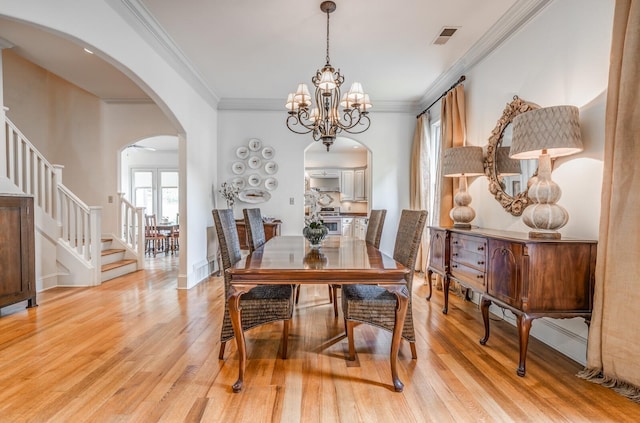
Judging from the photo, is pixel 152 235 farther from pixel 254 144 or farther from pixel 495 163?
pixel 495 163

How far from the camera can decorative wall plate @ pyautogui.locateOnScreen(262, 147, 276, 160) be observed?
5.37 m

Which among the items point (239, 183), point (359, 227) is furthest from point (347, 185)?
point (239, 183)

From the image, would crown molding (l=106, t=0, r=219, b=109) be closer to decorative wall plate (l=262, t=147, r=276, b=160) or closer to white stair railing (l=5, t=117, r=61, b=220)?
decorative wall plate (l=262, t=147, r=276, b=160)

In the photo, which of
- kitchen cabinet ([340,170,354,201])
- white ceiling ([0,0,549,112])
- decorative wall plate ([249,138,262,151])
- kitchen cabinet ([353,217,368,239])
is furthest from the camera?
kitchen cabinet ([340,170,354,201])

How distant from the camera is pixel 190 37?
3.34 meters

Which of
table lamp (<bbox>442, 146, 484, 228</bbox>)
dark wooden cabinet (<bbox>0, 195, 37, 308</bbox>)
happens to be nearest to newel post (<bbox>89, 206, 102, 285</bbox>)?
dark wooden cabinet (<bbox>0, 195, 37, 308</bbox>)

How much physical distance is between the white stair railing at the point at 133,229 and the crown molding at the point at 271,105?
2.26 m

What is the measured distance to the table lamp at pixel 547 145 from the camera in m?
2.08

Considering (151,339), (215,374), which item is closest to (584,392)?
(215,374)

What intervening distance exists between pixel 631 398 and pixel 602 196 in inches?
43.1

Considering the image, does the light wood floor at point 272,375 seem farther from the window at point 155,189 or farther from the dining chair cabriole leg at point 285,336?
the window at point 155,189

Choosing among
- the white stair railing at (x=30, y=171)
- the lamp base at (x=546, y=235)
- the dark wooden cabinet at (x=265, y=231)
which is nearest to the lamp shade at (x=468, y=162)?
the lamp base at (x=546, y=235)

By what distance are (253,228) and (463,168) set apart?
2.10m

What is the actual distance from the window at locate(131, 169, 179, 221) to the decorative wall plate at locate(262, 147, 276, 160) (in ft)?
17.0
